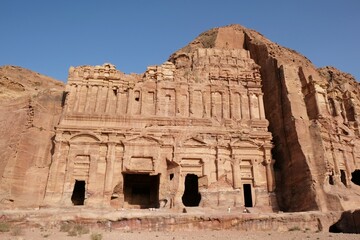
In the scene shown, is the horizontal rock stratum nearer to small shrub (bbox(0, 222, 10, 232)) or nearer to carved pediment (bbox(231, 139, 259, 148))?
carved pediment (bbox(231, 139, 259, 148))

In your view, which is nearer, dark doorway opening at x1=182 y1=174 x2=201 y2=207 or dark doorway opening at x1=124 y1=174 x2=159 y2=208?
dark doorway opening at x1=124 y1=174 x2=159 y2=208

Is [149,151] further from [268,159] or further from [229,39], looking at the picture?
[229,39]

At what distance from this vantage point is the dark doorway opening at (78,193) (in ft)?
79.4

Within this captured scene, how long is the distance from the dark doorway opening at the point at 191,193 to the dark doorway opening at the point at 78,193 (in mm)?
7868

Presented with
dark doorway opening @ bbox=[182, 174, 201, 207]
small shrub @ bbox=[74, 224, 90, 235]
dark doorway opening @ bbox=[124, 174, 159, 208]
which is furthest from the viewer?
dark doorway opening @ bbox=[182, 174, 201, 207]

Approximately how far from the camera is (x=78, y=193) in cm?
2467

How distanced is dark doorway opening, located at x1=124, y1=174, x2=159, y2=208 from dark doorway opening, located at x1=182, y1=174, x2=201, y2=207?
8.47ft

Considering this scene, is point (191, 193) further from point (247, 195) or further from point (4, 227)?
point (4, 227)

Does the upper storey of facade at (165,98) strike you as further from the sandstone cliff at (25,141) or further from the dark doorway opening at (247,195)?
the dark doorway opening at (247,195)

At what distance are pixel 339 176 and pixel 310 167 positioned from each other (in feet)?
11.2

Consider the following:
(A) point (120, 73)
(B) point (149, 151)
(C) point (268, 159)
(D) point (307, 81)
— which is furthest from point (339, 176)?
(A) point (120, 73)

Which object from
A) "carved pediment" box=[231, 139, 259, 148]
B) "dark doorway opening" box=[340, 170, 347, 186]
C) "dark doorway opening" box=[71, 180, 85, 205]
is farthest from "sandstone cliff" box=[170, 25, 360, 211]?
"dark doorway opening" box=[71, 180, 85, 205]

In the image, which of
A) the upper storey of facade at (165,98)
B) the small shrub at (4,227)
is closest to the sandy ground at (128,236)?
the small shrub at (4,227)

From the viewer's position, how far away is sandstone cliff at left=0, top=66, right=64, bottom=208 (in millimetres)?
22516
